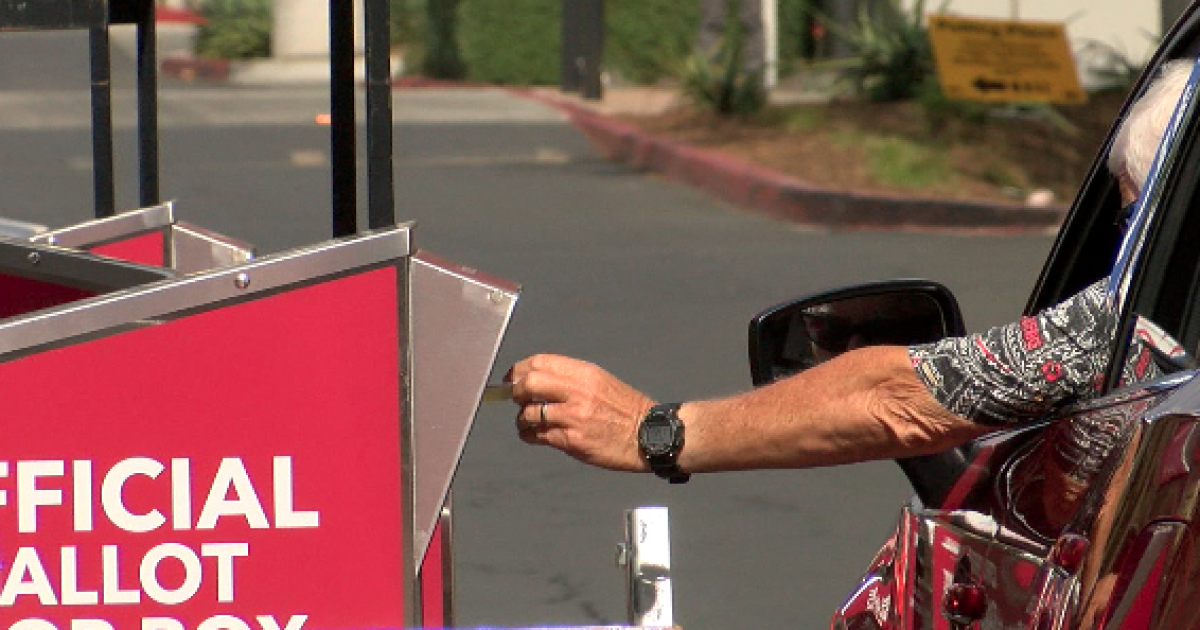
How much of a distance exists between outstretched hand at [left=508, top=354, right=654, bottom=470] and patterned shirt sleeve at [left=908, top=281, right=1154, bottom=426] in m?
0.44

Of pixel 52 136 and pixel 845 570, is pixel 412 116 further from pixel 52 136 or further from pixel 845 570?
pixel 845 570

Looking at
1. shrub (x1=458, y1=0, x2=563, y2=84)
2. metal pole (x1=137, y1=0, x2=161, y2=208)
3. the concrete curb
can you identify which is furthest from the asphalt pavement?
shrub (x1=458, y1=0, x2=563, y2=84)

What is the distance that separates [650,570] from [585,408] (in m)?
0.43

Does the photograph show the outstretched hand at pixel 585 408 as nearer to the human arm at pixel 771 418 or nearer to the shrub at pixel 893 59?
the human arm at pixel 771 418

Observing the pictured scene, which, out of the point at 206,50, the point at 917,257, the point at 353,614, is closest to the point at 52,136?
the point at 917,257

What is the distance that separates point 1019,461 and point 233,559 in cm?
95

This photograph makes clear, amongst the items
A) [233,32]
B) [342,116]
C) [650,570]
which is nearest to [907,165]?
[342,116]

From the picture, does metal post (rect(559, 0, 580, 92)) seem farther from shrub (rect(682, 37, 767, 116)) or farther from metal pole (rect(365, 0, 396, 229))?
metal pole (rect(365, 0, 396, 229))

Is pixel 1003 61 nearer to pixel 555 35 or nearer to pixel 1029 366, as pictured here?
pixel 555 35

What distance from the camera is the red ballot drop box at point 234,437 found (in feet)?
7.85

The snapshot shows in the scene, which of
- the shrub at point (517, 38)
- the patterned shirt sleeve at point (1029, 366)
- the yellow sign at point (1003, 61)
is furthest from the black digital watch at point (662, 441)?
the shrub at point (517, 38)

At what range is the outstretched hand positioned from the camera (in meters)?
2.79

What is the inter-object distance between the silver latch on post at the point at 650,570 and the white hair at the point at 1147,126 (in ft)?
2.40

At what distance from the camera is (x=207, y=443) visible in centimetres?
243
